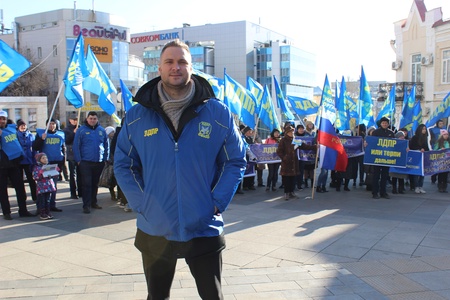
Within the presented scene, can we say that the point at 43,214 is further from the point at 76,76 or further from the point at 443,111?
the point at 443,111

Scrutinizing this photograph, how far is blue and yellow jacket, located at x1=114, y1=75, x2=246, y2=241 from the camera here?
2.73 meters

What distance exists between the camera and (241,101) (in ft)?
41.4

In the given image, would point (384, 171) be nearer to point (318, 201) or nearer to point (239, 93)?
point (318, 201)

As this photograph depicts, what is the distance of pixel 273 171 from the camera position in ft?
38.6

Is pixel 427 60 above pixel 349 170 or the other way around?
above

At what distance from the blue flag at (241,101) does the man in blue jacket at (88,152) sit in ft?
14.7

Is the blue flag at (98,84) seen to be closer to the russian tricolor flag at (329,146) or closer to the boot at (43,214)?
the boot at (43,214)

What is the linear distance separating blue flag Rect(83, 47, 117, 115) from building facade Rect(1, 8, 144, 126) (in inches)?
2006

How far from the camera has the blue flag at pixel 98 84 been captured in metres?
9.51

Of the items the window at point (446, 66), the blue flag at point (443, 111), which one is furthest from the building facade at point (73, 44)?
the blue flag at point (443, 111)

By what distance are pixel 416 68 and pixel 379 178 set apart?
70.3 feet

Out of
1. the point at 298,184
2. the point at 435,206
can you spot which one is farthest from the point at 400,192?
the point at 298,184

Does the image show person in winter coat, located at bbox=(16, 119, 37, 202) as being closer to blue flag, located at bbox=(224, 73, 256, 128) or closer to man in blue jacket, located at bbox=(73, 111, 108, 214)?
man in blue jacket, located at bbox=(73, 111, 108, 214)

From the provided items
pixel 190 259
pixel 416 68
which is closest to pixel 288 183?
pixel 190 259
